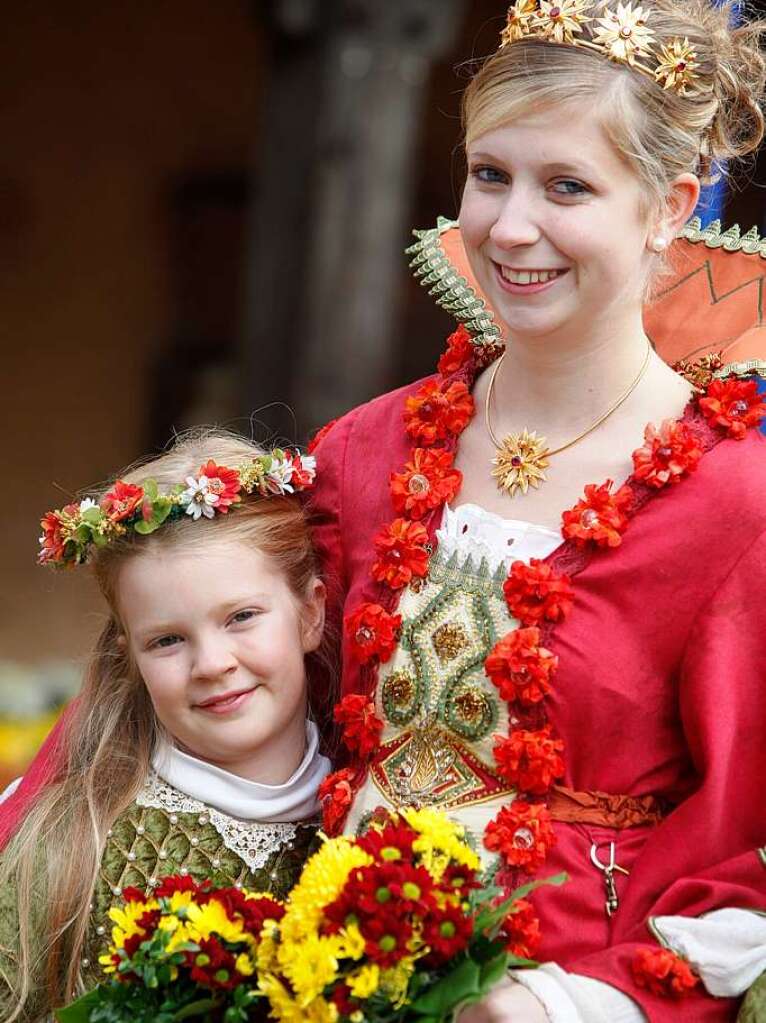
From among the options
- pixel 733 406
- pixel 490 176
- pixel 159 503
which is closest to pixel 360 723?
pixel 159 503

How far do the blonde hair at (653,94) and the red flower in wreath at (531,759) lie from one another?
84cm

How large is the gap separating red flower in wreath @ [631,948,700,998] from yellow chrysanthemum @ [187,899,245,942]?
1.91 ft

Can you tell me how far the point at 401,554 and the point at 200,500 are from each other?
39cm

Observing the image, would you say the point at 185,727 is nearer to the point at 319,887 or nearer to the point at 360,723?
the point at 360,723

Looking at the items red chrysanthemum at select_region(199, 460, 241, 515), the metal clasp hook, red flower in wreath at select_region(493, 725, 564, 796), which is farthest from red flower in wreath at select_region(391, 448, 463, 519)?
the metal clasp hook

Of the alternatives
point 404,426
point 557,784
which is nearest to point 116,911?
point 557,784

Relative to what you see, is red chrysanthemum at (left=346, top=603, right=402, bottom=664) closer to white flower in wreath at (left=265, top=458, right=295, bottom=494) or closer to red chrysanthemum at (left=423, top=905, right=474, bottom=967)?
white flower in wreath at (left=265, top=458, right=295, bottom=494)

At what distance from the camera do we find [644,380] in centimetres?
280

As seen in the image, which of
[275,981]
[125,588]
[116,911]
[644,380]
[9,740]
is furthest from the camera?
[9,740]

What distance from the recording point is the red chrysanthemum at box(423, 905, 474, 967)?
2279 millimetres

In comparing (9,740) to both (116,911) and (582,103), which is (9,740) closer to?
(116,911)

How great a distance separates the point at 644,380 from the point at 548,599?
0.42 meters

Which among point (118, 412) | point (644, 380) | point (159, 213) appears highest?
point (644, 380)

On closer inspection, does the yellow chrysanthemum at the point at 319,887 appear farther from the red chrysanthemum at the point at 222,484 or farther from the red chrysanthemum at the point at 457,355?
the red chrysanthemum at the point at 457,355
